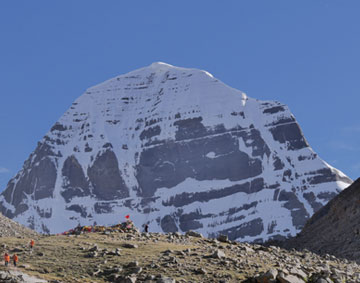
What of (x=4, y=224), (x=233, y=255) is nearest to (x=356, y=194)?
(x=4, y=224)

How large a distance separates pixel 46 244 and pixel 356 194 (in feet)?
171

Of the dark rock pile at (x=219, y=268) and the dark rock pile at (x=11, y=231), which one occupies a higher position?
the dark rock pile at (x=11, y=231)

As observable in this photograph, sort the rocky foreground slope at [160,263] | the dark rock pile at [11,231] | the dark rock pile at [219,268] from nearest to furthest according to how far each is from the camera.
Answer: the dark rock pile at [219,268] → the rocky foreground slope at [160,263] → the dark rock pile at [11,231]

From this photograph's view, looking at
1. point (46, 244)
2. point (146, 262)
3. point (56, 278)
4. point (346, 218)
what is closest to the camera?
point (56, 278)

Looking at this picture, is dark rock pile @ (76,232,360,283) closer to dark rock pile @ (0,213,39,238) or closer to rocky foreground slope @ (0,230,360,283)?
rocky foreground slope @ (0,230,360,283)

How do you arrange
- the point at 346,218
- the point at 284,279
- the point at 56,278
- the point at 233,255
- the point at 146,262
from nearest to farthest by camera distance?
the point at 284,279, the point at 56,278, the point at 146,262, the point at 233,255, the point at 346,218

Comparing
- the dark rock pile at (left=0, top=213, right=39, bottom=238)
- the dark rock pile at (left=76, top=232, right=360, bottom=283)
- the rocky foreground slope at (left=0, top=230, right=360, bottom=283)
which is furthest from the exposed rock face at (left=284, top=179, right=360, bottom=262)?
the dark rock pile at (left=0, top=213, right=39, bottom=238)

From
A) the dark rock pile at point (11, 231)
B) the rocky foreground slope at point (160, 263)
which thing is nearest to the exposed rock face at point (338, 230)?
the rocky foreground slope at point (160, 263)

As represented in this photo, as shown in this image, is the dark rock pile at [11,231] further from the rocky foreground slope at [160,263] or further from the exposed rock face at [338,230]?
the exposed rock face at [338,230]

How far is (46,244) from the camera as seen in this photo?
49.6m

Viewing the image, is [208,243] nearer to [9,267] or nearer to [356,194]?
[9,267]

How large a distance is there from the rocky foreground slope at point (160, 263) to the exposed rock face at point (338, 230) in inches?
1054

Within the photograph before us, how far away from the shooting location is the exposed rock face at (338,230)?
78312 millimetres

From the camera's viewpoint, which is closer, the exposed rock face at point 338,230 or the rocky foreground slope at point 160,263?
the rocky foreground slope at point 160,263
